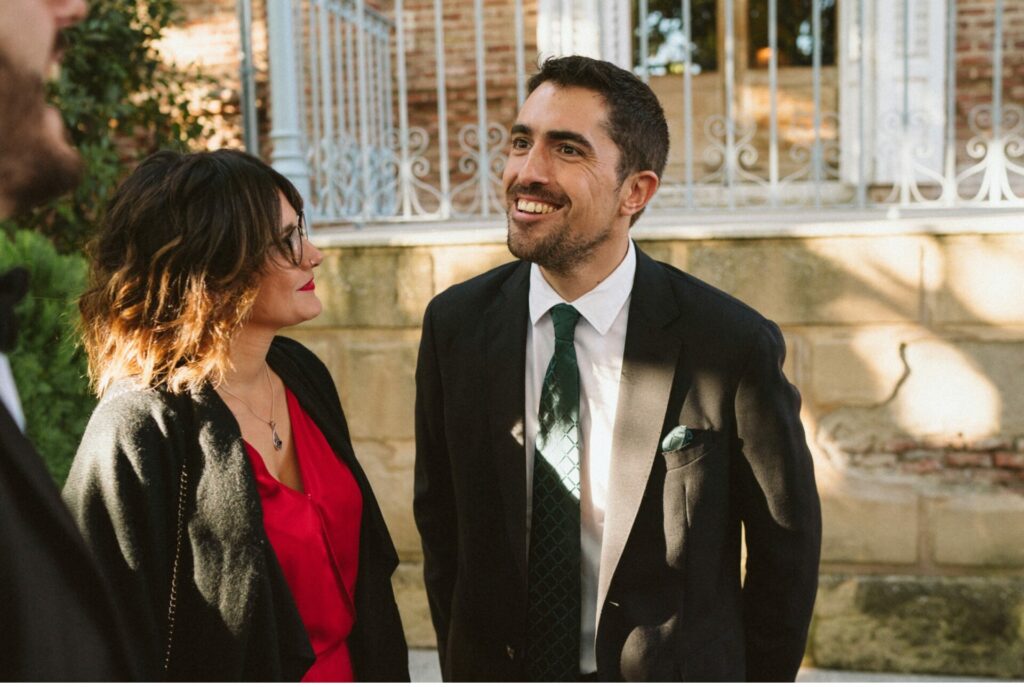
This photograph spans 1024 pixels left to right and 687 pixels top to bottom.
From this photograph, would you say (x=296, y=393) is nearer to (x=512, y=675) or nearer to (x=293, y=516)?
(x=293, y=516)

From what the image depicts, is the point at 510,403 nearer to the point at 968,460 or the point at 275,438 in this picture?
the point at 275,438

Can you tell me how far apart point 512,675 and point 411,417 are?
2.13m

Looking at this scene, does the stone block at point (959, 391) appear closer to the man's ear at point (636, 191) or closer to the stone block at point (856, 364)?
the stone block at point (856, 364)

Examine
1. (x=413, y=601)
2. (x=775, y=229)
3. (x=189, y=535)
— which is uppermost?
(x=775, y=229)

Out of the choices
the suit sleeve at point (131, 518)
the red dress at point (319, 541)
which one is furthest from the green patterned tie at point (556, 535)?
the suit sleeve at point (131, 518)

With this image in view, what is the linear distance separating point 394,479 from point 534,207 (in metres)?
2.33

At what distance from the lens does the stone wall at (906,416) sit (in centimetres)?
385

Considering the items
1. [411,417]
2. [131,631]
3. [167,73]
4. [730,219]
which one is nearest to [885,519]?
[730,219]

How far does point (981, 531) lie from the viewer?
3934mm

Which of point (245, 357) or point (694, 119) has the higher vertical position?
point (694, 119)

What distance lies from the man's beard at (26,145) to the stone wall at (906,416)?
3114mm

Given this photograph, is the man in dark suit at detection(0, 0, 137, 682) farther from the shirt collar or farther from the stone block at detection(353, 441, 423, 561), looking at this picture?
the stone block at detection(353, 441, 423, 561)

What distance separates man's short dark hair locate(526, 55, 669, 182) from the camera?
2.23 metres

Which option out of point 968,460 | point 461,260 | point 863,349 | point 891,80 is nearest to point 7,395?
point 461,260
